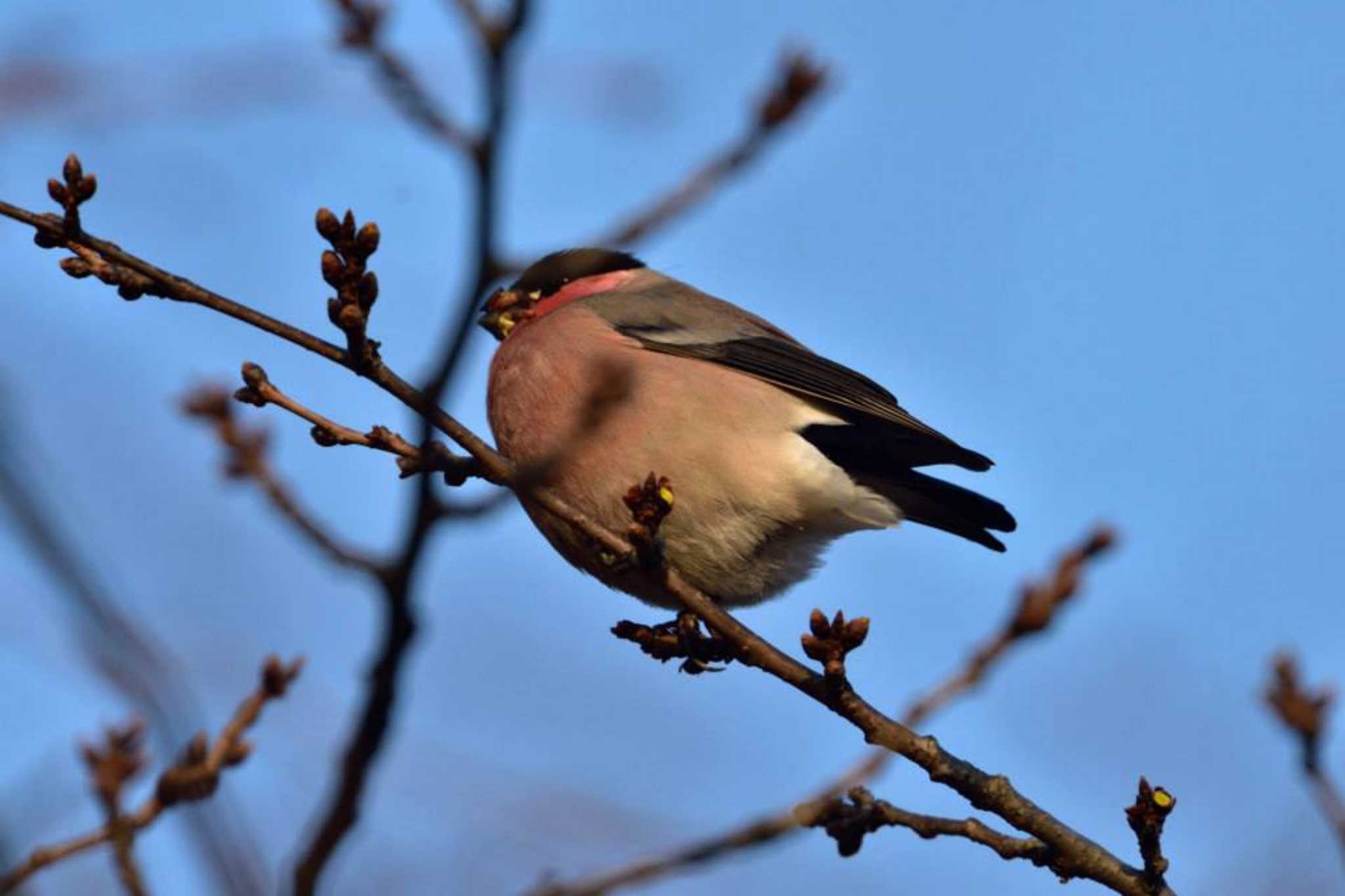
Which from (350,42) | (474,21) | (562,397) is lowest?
(474,21)

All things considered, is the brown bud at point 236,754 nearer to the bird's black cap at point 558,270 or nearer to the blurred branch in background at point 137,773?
the blurred branch in background at point 137,773

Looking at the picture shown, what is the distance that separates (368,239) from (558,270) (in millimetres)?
2769

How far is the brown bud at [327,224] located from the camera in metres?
2.71

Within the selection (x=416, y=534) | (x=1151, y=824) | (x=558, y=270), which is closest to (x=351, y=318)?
(x=416, y=534)

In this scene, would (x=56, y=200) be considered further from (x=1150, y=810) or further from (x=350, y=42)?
(x=1150, y=810)

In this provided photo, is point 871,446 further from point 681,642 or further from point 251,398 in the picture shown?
point 251,398

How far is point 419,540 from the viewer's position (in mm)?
1940

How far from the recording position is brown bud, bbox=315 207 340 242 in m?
2.71

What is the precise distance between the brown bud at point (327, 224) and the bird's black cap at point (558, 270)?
264cm

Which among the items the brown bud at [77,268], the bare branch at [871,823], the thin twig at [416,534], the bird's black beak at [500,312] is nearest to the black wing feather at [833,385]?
the bird's black beak at [500,312]

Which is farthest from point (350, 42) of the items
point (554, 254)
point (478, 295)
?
point (554, 254)

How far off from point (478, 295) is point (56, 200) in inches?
52.7

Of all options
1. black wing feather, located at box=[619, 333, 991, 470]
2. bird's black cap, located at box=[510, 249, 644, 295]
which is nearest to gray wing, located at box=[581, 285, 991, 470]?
black wing feather, located at box=[619, 333, 991, 470]

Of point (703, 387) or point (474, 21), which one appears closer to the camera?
point (474, 21)
